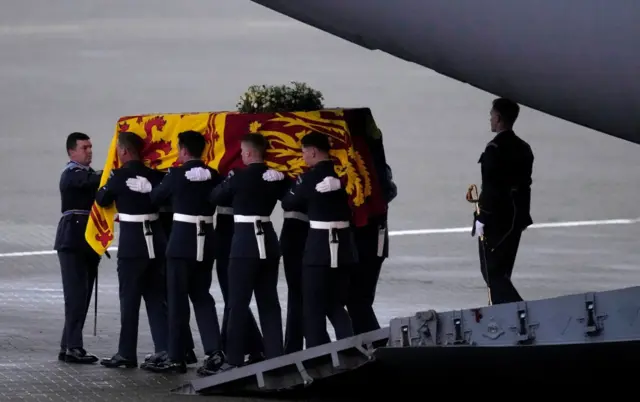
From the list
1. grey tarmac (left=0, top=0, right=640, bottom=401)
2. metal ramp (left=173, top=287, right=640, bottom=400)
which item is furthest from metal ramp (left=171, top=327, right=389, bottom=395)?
grey tarmac (left=0, top=0, right=640, bottom=401)

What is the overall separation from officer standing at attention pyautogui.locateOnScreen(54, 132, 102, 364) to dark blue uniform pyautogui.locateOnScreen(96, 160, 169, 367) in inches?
11.3

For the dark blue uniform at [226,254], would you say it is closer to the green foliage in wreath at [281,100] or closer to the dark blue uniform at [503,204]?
the green foliage in wreath at [281,100]

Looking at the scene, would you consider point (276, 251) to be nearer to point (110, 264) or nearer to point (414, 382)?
point (414, 382)

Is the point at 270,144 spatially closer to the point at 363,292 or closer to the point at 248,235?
the point at 248,235

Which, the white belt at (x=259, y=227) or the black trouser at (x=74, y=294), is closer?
the white belt at (x=259, y=227)

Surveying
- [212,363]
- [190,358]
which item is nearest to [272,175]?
[212,363]

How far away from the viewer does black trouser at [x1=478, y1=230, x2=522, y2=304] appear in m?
8.38

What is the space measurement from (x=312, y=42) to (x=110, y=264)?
13867mm

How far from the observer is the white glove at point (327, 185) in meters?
7.90

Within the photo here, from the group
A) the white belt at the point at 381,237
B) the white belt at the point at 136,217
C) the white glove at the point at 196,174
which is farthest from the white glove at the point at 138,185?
the white belt at the point at 381,237

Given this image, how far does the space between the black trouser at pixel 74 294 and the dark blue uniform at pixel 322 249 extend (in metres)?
1.70

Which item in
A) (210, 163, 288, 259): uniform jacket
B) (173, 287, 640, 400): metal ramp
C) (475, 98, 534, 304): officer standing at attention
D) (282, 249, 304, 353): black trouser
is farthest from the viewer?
(282, 249, 304, 353): black trouser

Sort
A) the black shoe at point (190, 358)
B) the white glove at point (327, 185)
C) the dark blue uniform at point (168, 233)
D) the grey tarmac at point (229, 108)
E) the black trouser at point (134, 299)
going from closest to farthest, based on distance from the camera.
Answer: the white glove at point (327, 185) < the black trouser at point (134, 299) < the dark blue uniform at point (168, 233) < the black shoe at point (190, 358) < the grey tarmac at point (229, 108)

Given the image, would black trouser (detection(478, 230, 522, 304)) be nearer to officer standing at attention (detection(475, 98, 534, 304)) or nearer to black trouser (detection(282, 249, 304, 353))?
officer standing at attention (detection(475, 98, 534, 304))
